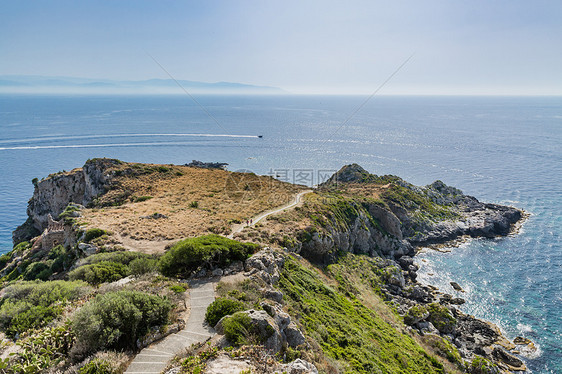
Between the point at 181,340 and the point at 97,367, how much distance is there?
386 cm

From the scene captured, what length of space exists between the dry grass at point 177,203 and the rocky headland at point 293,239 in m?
0.20

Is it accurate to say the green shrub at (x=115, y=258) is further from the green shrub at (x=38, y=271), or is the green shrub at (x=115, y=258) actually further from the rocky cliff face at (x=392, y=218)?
the rocky cliff face at (x=392, y=218)

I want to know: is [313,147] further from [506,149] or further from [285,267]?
[285,267]

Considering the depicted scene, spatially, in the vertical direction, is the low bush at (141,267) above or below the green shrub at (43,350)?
below

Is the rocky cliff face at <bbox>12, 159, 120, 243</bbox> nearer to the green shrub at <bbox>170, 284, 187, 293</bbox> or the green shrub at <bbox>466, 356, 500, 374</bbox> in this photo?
the green shrub at <bbox>170, 284, 187, 293</bbox>

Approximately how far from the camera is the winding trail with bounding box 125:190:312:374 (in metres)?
13.2

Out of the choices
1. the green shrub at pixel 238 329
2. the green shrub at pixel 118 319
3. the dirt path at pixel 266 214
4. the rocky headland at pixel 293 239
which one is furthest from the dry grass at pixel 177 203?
the green shrub at pixel 238 329

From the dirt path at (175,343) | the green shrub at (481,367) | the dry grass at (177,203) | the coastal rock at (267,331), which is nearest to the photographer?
the dirt path at (175,343)

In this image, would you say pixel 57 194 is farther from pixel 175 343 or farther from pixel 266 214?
pixel 175 343

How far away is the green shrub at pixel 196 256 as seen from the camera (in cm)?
2342

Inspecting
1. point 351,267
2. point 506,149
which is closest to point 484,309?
point 351,267

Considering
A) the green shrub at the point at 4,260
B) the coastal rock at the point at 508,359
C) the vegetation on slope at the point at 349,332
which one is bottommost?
the coastal rock at the point at 508,359

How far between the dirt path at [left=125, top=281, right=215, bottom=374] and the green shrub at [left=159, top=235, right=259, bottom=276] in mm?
4181

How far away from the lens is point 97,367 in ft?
40.0
